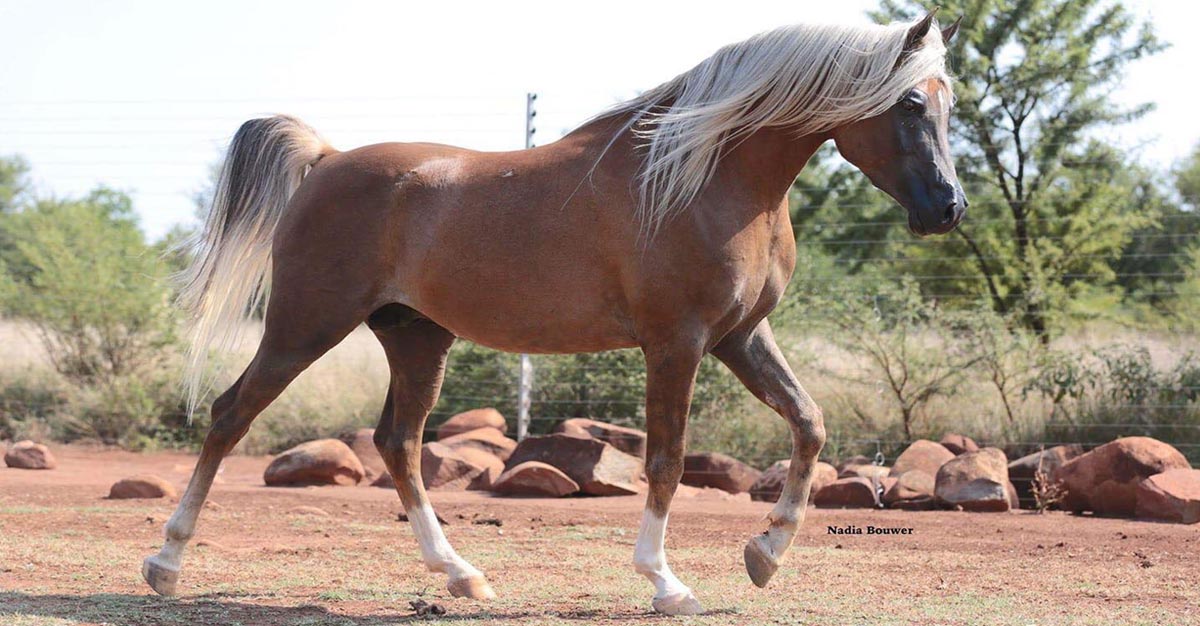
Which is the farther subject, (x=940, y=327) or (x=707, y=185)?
(x=940, y=327)

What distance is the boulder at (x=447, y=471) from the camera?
1034cm

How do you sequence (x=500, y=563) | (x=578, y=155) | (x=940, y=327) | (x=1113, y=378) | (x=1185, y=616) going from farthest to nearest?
(x=940, y=327) → (x=1113, y=378) → (x=500, y=563) → (x=578, y=155) → (x=1185, y=616)

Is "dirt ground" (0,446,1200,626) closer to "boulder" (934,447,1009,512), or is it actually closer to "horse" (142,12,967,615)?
"boulder" (934,447,1009,512)

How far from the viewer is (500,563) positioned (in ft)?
20.5

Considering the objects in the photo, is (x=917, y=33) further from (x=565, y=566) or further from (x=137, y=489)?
(x=137, y=489)

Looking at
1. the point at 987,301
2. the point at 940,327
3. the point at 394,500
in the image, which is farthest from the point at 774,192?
the point at 987,301

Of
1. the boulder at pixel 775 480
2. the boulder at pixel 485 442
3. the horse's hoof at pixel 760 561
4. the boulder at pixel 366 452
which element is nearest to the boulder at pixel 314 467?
the boulder at pixel 366 452

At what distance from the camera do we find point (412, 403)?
5660 mm

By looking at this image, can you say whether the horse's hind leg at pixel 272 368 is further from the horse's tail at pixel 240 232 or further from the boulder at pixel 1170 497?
the boulder at pixel 1170 497

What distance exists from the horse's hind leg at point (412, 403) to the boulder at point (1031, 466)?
5564 mm

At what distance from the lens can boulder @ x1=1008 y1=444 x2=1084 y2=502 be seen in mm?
9474

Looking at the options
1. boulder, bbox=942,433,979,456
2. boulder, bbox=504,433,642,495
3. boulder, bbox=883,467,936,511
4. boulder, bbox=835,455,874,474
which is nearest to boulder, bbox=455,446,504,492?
boulder, bbox=504,433,642,495

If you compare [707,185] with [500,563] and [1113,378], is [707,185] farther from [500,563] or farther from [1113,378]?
[1113,378]

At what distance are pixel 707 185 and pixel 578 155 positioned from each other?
613 mm
